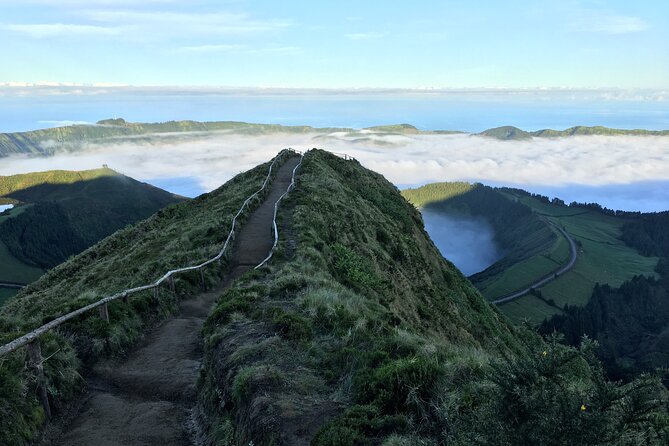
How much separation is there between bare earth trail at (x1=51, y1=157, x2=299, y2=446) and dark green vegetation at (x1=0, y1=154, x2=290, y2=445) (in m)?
0.58

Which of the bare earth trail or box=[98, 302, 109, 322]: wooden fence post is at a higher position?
box=[98, 302, 109, 322]: wooden fence post

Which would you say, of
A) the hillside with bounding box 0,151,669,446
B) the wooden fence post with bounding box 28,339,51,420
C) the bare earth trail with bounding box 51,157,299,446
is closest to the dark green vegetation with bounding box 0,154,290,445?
the hillside with bounding box 0,151,669,446

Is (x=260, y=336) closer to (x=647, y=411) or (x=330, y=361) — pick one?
(x=330, y=361)

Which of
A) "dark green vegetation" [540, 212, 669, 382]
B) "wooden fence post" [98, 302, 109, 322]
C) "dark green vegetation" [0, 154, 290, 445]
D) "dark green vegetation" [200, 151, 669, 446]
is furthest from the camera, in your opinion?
"dark green vegetation" [540, 212, 669, 382]

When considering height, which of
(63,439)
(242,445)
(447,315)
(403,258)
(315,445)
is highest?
(315,445)

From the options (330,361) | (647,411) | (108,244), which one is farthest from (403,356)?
(108,244)

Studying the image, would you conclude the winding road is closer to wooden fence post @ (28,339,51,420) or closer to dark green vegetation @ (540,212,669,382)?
dark green vegetation @ (540,212,669,382)

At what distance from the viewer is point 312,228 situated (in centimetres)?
2789

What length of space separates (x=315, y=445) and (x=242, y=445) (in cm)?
167

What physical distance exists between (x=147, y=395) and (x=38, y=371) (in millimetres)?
2706

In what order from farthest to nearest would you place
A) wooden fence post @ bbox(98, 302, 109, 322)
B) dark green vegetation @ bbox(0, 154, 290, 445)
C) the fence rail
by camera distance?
wooden fence post @ bbox(98, 302, 109, 322) → the fence rail → dark green vegetation @ bbox(0, 154, 290, 445)

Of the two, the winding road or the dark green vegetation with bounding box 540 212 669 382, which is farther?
the winding road

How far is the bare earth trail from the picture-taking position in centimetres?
939

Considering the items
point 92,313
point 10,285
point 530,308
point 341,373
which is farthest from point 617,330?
point 10,285
